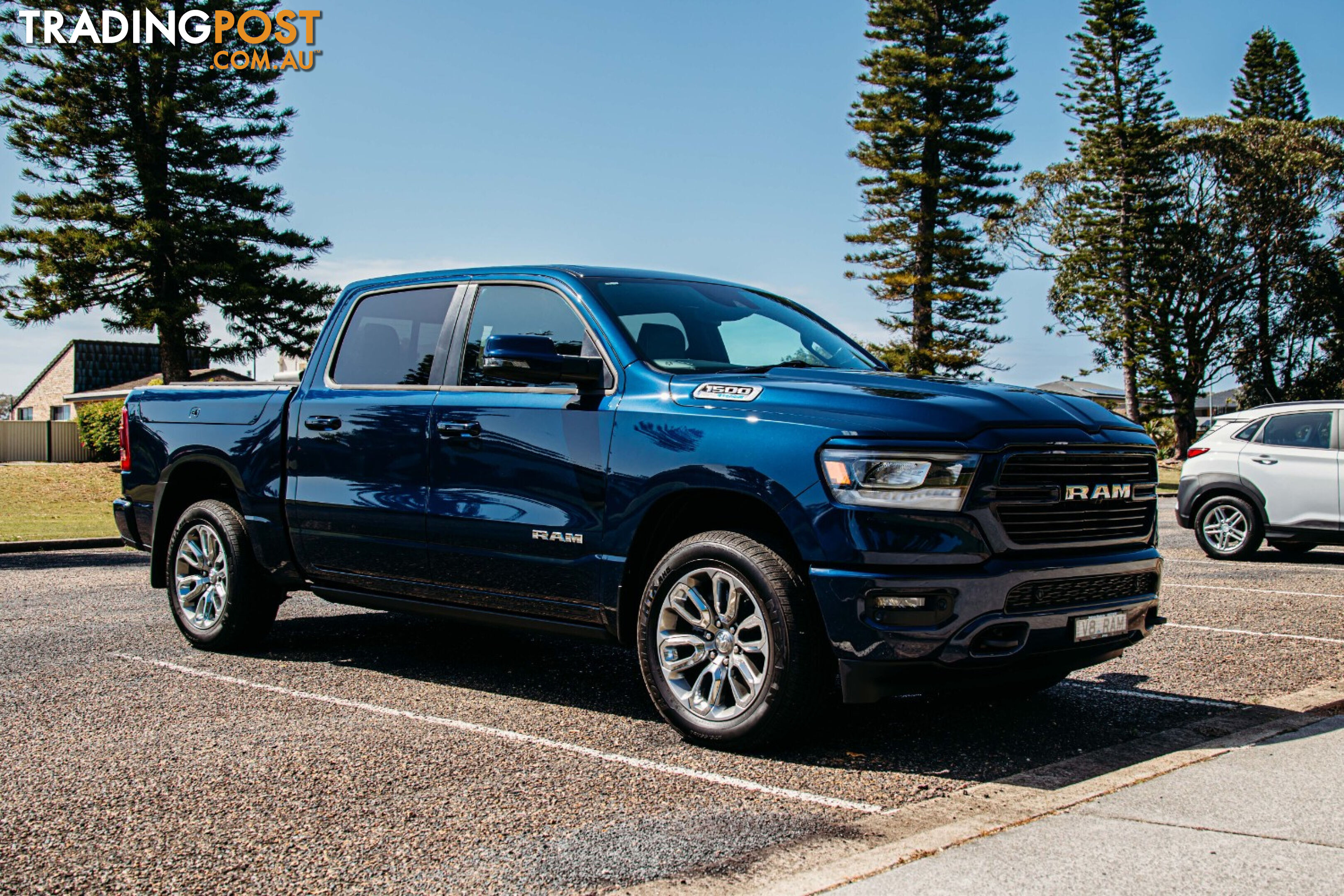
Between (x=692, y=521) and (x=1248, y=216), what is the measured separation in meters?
49.5

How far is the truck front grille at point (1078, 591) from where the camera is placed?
4.63 metres

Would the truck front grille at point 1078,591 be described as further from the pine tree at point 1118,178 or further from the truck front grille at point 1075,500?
the pine tree at point 1118,178

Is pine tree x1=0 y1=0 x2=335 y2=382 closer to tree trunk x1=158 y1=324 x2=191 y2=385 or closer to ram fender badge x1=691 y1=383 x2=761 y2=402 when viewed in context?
tree trunk x1=158 y1=324 x2=191 y2=385

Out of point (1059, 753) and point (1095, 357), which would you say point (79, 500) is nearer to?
point (1059, 753)

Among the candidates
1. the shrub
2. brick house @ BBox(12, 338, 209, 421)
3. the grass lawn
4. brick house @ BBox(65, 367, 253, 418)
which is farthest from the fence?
brick house @ BBox(12, 338, 209, 421)

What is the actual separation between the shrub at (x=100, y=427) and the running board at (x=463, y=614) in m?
37.4

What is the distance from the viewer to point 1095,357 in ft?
163

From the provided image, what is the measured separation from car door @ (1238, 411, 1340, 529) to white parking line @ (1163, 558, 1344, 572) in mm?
391

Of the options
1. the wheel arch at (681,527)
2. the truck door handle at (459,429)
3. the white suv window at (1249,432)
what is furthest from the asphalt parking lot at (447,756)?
the white suv window at (1249,432)

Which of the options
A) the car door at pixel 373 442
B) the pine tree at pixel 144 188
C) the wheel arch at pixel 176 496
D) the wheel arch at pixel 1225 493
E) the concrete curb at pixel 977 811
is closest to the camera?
the concrete curb at pixel 977 811

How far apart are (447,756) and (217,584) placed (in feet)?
9.33

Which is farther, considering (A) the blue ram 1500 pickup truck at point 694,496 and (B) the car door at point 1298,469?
(B) the car door at point 1298,469

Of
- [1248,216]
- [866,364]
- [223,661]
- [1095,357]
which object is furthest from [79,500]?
[1248,216]

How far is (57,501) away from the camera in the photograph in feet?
93.8
